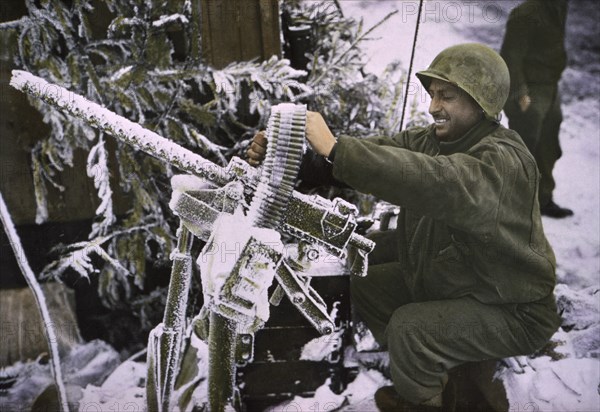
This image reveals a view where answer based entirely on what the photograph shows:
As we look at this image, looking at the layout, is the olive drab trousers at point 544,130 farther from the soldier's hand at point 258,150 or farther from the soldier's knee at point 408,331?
the soldier's hand at point 258,150

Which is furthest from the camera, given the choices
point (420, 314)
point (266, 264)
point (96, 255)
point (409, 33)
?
point (96, 255)

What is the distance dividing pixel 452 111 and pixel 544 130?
562 millimetres

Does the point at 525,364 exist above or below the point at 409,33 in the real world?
below

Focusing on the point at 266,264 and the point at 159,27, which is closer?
the point at 266,264

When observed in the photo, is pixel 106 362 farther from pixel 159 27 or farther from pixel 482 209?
pixel 482 209

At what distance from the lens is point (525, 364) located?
77.6 inches

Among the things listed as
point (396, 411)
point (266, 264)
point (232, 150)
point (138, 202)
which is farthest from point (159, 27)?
point (396, 411)

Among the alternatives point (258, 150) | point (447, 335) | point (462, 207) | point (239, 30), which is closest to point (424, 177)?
point (462, 207)

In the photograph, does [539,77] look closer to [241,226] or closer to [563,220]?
[563,220]

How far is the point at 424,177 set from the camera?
1.40m

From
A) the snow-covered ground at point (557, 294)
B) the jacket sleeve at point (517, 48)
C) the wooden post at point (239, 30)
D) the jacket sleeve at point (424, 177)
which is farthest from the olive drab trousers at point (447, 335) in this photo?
the wooden post at point (239, 30)

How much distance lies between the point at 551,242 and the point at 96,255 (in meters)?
1.92

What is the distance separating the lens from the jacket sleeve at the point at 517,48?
71.4 inches

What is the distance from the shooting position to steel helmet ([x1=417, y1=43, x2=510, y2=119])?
62.0 inches
